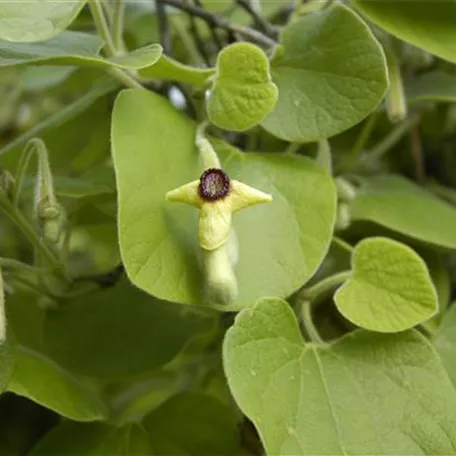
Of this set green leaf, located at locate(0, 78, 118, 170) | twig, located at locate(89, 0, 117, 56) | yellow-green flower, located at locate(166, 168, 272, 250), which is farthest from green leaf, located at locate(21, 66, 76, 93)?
yellow-green flower, located at locate(166, 168, 272, 250)

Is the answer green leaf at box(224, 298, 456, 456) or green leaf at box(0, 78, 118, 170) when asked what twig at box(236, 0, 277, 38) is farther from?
green leaf at box(224, 298, 456, 456)

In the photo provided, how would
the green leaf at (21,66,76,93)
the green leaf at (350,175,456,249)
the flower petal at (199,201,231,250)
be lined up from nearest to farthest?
the flower petal at (199,201,231,250)
the green leaf at (350,175,456,249)
the green leaf at (21,66,76,93)

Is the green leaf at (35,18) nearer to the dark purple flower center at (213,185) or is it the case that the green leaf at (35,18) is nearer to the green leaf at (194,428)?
the dark purple flower center at (213,185)

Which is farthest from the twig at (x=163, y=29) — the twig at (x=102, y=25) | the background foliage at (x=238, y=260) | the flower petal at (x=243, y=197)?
the flower petal at (x=243, y=197)

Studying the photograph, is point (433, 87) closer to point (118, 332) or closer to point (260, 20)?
point (260, 20)

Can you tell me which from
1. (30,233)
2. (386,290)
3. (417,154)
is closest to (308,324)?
(386,290)
